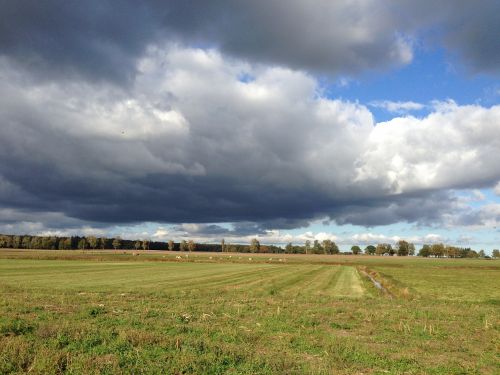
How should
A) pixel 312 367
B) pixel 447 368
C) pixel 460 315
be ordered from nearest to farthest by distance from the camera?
pixel 312 367
pixel 447 368
pixel 460 315

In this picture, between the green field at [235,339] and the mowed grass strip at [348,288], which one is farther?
the mowed grass strip at [348,288]

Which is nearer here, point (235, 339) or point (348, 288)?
point (235, 339)

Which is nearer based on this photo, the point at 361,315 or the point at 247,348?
the point at 247,348

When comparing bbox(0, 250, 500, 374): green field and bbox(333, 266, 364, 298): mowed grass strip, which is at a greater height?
bbox(0, 250, 500, 374): green field

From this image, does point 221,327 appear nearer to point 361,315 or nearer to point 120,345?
point 120,345

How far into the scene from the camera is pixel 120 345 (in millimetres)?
15070

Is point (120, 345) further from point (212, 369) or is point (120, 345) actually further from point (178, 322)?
point (178, 322)

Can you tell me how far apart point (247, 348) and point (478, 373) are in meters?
8.47

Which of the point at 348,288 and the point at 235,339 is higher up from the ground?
the point at 235,339

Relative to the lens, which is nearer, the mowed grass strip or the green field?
the green field

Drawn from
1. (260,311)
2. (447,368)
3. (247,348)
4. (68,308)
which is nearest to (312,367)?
(247,348)

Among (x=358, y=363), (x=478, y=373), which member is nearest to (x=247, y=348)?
(x=358, y=363)

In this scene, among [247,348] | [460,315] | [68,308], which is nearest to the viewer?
[247,348]

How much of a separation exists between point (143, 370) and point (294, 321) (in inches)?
487
